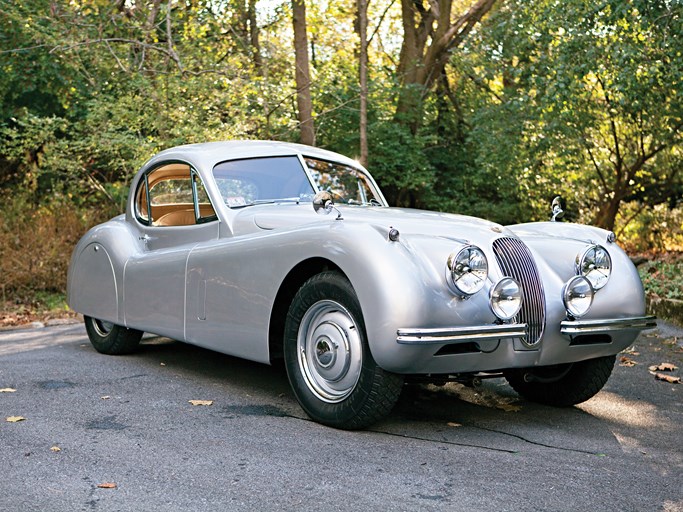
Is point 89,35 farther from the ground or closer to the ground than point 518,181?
farther from the ground

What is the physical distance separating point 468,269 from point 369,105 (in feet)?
48.2

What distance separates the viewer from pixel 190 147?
22.0 ft

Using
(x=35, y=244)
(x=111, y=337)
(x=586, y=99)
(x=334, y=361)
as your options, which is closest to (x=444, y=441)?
(x=334, y=361)

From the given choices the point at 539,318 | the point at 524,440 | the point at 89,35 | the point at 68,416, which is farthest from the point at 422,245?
the point at 89,35

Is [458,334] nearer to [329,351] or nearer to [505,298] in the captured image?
[505,298]

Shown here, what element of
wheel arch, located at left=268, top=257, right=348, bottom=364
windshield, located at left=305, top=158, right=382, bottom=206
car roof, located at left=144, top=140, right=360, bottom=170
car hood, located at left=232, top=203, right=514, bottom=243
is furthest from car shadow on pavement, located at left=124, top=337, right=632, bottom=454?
car roof, located at left=144, top=140, right=360, bottom=170

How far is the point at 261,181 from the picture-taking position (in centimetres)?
617

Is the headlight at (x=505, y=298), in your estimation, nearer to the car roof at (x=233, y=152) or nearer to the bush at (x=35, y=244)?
the car roof at (x=233, y=152)

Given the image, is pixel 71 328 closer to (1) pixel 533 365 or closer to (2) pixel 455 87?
(1) pixel 533 365

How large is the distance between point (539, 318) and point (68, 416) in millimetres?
2740

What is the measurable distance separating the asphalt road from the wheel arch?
373 millimetres

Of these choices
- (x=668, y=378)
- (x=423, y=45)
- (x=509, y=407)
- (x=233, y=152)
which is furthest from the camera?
(x=423, y=45)

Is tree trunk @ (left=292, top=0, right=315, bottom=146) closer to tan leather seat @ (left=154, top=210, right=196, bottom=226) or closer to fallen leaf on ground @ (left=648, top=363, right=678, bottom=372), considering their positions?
tan leather seat @ (left=154, top=210, right=196, bottom=226)

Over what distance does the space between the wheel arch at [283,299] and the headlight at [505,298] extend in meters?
0.98
